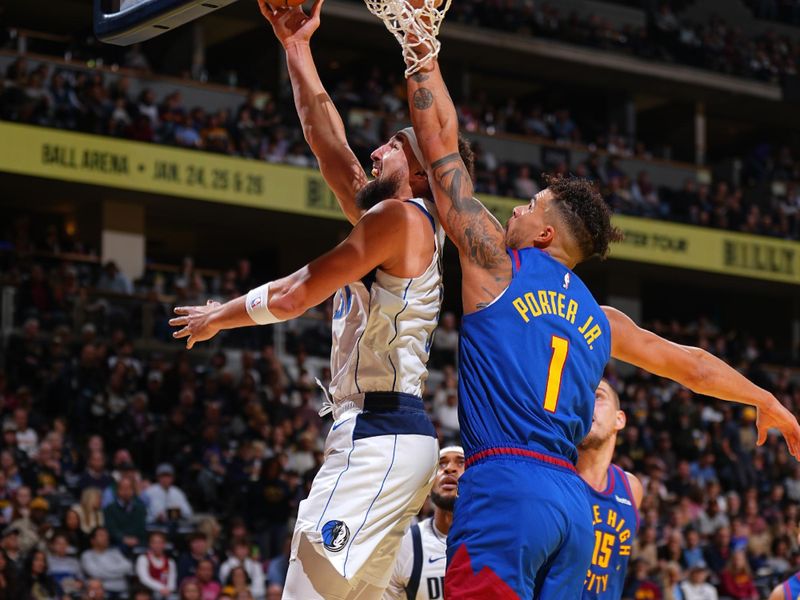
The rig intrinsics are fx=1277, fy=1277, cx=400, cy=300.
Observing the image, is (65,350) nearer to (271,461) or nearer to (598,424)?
(271,461)

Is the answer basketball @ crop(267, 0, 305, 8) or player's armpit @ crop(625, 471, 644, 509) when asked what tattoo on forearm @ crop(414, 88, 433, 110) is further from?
player's armpit @ crop(625, 471, 644, 509)

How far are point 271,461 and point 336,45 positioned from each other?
15281 mm

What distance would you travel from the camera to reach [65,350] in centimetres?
1677

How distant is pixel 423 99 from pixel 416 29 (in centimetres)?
28

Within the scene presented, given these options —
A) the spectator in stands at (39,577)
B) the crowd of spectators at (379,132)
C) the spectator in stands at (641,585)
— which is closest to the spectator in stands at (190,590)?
the spectator in stands at (39,577)

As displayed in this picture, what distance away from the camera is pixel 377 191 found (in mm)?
5164

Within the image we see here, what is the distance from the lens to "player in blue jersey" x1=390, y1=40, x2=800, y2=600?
171 inches

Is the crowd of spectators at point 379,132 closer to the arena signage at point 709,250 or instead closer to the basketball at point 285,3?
the arena signage at point 709,250

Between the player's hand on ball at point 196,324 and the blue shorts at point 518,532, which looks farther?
the player's hand on ball at point 196,324

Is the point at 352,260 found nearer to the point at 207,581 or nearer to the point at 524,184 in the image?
the point at 207,581

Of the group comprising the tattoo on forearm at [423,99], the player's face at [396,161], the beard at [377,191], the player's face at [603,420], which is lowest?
the player's face at [603,420]

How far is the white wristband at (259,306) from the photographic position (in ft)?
15.8

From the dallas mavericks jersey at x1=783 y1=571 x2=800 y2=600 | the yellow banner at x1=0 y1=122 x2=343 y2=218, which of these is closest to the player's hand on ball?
the dallas mavericks jersey at x1=783 y1=571 x2=800 y2=600

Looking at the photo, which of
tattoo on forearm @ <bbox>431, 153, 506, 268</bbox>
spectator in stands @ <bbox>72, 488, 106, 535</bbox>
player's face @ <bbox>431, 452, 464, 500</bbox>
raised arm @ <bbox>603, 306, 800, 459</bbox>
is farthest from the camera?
spectator in stands @ <bbox>72, 488, 106, 535</bbox>
